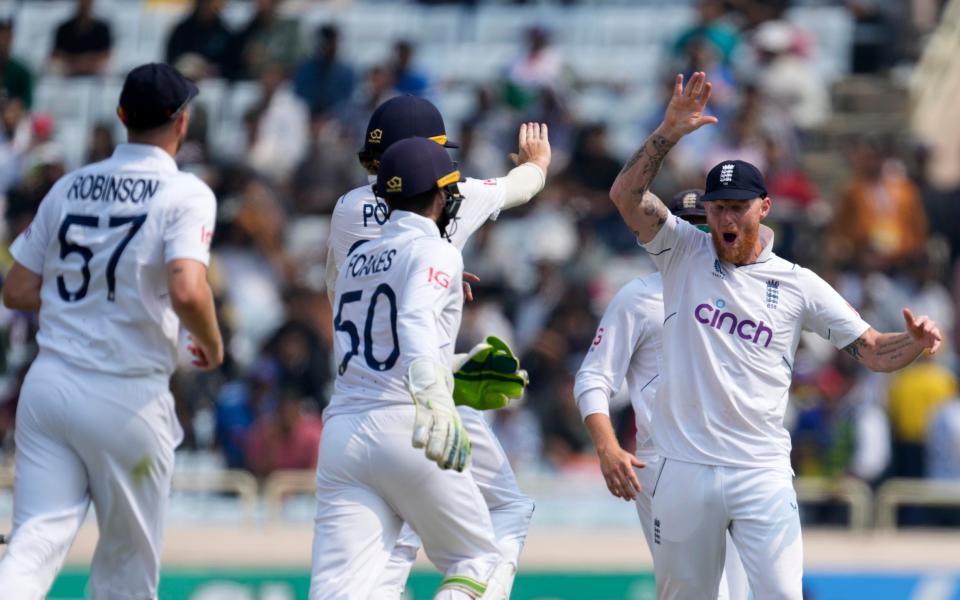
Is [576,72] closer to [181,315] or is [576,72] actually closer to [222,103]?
[222,103]

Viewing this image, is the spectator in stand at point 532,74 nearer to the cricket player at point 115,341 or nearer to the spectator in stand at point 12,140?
the spectator in stand at point 12,140

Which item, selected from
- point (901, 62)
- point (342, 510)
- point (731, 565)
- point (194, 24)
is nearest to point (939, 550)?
point (731, 565)

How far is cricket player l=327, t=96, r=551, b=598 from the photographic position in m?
7.46

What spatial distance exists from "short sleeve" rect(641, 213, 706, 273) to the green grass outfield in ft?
15.5

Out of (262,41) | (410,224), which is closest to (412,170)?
(410,224)

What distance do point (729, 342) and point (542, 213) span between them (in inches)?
334

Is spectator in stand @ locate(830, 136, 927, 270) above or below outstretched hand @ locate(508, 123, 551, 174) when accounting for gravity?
below

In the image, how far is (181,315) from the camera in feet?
22.4

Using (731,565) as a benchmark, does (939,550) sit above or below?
below

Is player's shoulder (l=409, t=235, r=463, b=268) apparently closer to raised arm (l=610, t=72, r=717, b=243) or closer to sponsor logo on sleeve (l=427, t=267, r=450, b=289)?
sponsor logo on sleeve (l=427, t=267, r=450, b=289)

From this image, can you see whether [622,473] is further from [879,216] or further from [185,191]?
[879,216]

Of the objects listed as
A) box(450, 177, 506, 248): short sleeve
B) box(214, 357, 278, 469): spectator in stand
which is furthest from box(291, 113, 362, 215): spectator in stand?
box(450, 177, 506, 248): short sleeve

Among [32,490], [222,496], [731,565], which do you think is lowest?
[222,496]

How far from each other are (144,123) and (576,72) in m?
11.9
